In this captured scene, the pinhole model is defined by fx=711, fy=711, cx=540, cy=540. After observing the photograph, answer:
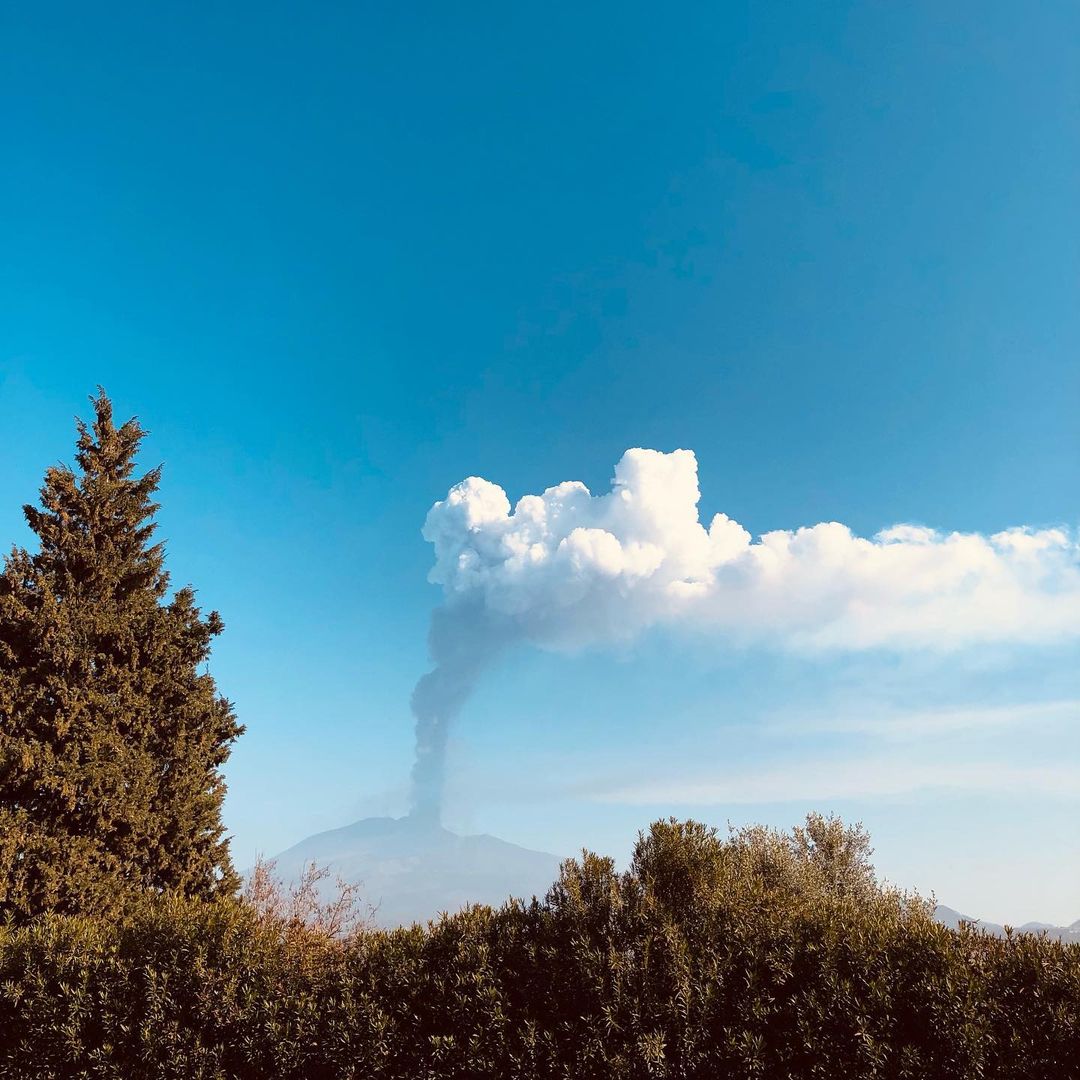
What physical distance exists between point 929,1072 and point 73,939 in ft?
42.0

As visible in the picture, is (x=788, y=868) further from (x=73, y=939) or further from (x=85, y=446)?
(x=85, y=446)

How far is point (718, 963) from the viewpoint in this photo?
9.20 meters

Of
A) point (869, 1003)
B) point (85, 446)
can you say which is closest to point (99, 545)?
point (85, 446)

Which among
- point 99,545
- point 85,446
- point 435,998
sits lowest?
point 435,998

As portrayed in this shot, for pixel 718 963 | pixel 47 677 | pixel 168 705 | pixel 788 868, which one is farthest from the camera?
pixel 168 705

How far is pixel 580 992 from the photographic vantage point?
378 inches

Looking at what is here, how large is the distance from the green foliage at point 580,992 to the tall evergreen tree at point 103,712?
5246 millimetres

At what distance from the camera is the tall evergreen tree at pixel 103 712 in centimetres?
1702

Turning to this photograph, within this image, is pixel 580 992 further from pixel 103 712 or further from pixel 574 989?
pixel 103 712

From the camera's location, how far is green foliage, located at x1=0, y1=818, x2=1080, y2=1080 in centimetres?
819

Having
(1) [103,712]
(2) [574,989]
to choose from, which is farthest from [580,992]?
(1) [103,712]

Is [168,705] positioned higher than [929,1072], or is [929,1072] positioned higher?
[168,705]

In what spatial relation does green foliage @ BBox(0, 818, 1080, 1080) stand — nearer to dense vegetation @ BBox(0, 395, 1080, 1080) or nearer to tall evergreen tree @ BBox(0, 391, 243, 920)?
dense vegetation @ BBox(0, 395, 1080, 1080)

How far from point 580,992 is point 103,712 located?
1509 centimetres
